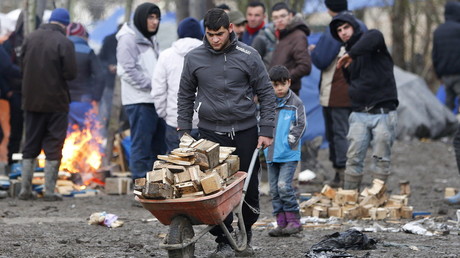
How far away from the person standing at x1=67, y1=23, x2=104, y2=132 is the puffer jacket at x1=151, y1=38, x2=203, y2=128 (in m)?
3.57

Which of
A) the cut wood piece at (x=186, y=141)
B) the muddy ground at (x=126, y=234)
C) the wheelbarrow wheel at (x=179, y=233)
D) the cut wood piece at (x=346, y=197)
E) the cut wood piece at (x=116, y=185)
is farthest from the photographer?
the cut wood piece at (x=116, y=185)

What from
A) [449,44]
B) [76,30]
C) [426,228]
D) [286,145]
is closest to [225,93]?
[286,145]

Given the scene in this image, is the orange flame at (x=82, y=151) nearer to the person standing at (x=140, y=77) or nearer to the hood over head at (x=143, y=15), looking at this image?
the person standing at (x=140, y=77)

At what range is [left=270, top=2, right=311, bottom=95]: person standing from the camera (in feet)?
36.7

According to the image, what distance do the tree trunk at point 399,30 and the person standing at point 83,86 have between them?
1344 cm

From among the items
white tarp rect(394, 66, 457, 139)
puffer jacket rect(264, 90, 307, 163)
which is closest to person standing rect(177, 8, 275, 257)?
puffer jacket rect(264, 90, 307, 163)

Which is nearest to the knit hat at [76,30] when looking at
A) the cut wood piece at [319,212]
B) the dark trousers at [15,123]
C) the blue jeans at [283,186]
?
the dark trousers at [15,123]

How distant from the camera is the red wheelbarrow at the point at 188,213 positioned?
623cm

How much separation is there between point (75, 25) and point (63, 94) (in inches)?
126

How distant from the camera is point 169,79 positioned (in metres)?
9.91

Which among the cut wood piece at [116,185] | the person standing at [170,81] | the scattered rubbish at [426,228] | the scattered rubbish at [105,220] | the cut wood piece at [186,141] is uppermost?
the person standing at [170,81]

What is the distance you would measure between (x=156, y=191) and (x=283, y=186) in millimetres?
2456

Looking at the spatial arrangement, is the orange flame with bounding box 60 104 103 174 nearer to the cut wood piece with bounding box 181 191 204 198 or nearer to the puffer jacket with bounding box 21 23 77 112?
the puffer jacket with bounding box 21 23 77 112

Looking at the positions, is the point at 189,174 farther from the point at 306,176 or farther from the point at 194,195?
the point at 306,176
